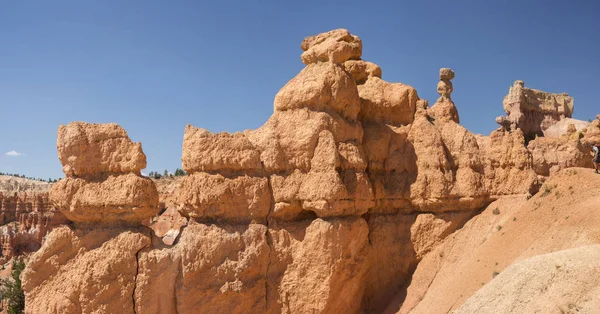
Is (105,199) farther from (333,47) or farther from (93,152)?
(333,47)

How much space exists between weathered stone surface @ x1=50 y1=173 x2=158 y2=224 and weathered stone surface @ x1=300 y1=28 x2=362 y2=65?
8.32 m

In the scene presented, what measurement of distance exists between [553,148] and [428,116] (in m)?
5.51

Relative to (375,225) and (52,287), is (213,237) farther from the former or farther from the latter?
(375,225)

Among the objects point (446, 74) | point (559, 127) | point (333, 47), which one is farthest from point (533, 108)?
point (333, 47)

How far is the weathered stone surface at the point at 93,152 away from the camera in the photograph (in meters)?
13.7

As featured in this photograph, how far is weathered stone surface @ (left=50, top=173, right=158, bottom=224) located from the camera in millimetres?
13445

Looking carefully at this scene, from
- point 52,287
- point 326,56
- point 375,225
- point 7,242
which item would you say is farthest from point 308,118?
point 7,242

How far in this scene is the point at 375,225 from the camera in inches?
669

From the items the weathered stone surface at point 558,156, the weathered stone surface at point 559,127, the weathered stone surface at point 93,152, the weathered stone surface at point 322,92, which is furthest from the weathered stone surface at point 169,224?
the weathered stone surface at point 559,127

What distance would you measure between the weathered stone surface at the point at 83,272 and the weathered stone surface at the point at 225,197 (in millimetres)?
1915

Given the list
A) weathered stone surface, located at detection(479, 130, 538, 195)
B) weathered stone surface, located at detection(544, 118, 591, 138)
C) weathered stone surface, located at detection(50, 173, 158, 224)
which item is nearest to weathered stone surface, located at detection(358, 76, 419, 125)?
weathered stone surface, located at detection(479, 130, 538, 195)

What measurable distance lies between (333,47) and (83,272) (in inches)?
446

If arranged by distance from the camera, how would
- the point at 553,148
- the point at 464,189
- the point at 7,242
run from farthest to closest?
1. the point at 7,242
2. the point at 553,148
3. the point at 464,189

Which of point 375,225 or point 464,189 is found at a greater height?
point 464,189
